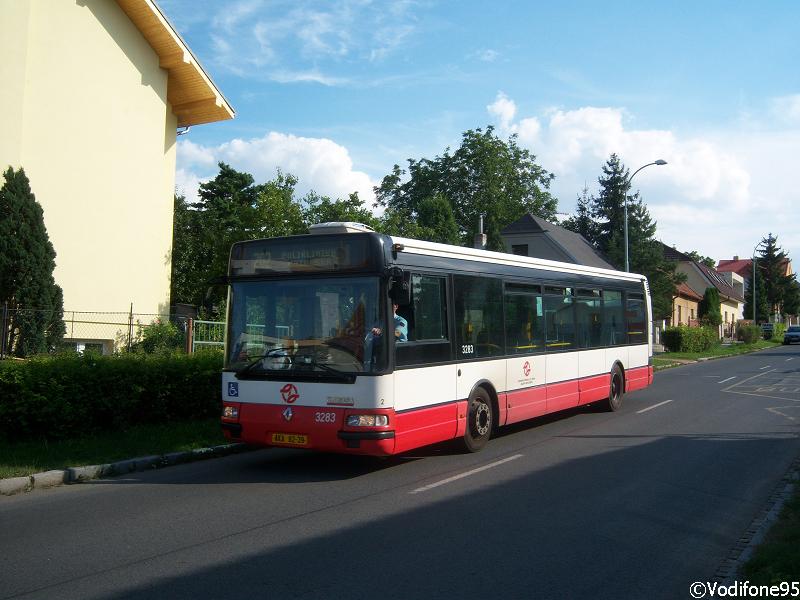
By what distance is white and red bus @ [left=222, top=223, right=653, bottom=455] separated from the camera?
8.60 meters

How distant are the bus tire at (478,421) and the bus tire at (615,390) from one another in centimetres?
560

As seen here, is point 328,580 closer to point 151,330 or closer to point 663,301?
point 151,330

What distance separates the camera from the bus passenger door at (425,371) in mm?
8844

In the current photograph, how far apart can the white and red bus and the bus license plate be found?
0.01 m

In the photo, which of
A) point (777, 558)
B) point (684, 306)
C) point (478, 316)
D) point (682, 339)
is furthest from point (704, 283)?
point (777, 558)

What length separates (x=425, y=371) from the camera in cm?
931

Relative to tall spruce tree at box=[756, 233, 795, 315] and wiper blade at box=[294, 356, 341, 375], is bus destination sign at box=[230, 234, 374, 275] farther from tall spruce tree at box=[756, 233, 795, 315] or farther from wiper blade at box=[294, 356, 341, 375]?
tall spruce tree at box=[756, 233, 795, 315]

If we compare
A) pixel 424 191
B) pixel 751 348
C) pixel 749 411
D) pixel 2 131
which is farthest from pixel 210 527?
pixel 424 191

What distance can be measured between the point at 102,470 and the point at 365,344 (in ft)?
12.1

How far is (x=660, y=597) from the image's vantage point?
504 cm

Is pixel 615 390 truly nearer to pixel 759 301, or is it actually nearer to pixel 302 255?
pixel 302 255

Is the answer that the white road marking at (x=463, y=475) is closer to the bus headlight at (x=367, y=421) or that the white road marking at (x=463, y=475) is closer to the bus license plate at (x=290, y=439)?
the bus headlight at (x=367, y=421)

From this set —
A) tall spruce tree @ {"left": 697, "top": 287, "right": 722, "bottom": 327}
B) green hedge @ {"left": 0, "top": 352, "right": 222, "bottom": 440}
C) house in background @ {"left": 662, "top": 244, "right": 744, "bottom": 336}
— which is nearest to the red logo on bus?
green hedge @ {"left": 0, "top": 352, "right": 222, "bottom": 440}

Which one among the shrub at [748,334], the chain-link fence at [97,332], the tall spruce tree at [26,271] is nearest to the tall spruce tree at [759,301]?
the shrub at [748,334]
